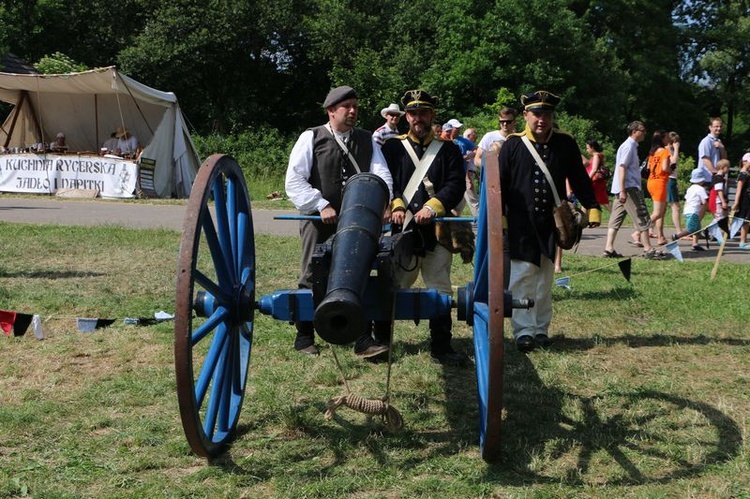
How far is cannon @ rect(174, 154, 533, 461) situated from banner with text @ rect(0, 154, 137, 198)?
16078mm

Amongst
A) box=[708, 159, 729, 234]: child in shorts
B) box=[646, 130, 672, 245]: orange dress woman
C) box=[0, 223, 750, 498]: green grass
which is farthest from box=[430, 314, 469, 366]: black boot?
box=[708, 159, 729, 234]: child in shorts

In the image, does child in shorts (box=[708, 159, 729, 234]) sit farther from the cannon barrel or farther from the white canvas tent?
the white canvas tent

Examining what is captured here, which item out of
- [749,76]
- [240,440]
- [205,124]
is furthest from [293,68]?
[240,440]

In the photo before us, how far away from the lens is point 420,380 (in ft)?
17.4

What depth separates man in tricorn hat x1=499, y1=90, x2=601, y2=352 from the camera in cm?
633

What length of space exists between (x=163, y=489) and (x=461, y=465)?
127 cm

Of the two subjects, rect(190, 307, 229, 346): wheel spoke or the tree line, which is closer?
rect(190, 307, 229, 346): wheel spoke

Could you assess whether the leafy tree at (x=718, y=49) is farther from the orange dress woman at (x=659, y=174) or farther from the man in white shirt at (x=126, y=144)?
the orange dress woman at (x=659, y=174)

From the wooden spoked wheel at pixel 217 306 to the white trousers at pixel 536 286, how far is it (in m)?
2.23

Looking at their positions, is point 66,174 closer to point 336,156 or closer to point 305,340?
point 305,340

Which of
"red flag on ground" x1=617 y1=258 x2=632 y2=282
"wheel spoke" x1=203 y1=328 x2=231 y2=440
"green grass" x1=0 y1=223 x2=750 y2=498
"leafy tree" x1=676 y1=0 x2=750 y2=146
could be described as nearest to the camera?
"green grass" x1=0 y1=223 x2=750 y2=498

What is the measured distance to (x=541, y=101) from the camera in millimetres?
6184

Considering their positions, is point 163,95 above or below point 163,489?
above

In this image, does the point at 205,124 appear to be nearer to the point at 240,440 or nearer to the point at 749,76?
the point at 749,76
